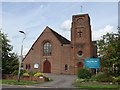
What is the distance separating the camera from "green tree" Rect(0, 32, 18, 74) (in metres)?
40.5

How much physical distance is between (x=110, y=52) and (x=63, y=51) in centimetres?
2730

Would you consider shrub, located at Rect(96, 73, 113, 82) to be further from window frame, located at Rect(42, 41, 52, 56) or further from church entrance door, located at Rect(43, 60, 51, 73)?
window frame, located at Rect(42, 41, 52, 56)

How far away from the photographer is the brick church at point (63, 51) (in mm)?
56250

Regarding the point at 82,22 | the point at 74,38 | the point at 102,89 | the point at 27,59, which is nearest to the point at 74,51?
the point at 74,38

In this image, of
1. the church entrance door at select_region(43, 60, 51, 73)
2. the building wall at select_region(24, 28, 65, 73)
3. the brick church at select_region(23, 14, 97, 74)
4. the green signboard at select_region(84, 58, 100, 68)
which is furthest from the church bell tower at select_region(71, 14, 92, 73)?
the green signboard at select_region(84, 58, 100, 68)

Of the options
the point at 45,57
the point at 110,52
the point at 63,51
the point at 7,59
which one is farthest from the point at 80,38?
the point at 110,52

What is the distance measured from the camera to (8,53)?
137 ft

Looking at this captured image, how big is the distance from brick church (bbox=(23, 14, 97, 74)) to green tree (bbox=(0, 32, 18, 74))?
1759cm

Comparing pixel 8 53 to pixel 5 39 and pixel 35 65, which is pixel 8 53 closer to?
pixel 5 39

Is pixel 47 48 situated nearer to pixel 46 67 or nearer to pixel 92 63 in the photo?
pixel 46 67

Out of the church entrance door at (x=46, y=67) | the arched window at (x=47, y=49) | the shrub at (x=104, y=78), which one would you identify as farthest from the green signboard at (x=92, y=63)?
the arched window at (x=47, y=49)

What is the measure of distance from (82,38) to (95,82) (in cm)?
2455

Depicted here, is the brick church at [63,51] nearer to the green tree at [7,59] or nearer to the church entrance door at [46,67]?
the church entrance door at [46,67]

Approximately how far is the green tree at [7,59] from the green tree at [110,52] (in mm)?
14631
